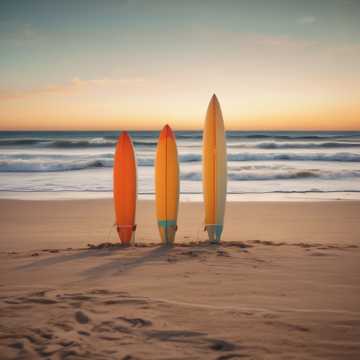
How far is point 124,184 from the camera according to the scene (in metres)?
5.86

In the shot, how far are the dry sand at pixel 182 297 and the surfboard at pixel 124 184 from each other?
48 centimetres

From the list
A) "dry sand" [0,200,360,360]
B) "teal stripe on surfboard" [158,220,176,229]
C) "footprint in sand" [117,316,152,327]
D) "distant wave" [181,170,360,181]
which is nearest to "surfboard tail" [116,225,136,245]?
"dry sand" [0,200,360,360]

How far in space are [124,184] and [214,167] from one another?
4.14 ft

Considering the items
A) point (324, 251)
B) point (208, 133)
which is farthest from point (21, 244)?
point (324, 251)

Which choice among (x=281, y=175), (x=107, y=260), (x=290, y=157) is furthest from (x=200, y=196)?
(x=290, y=157)

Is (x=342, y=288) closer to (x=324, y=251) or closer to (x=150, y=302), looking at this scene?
(x=324, y=251)

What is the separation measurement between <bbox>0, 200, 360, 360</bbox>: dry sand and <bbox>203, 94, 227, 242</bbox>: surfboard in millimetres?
515

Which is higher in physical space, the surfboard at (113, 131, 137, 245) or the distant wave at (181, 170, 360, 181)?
the surfboard at (113, 131, 137, 245)

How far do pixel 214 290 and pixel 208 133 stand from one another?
278 cm

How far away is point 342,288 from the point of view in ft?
12.3

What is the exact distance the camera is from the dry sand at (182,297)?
107 inches

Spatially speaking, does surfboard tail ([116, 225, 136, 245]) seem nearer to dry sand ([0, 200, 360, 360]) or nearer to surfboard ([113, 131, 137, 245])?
surfboard ([113, 131, 137, 245])

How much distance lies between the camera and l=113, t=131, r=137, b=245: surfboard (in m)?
5.76

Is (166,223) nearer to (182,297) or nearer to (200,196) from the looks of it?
(182,297)
